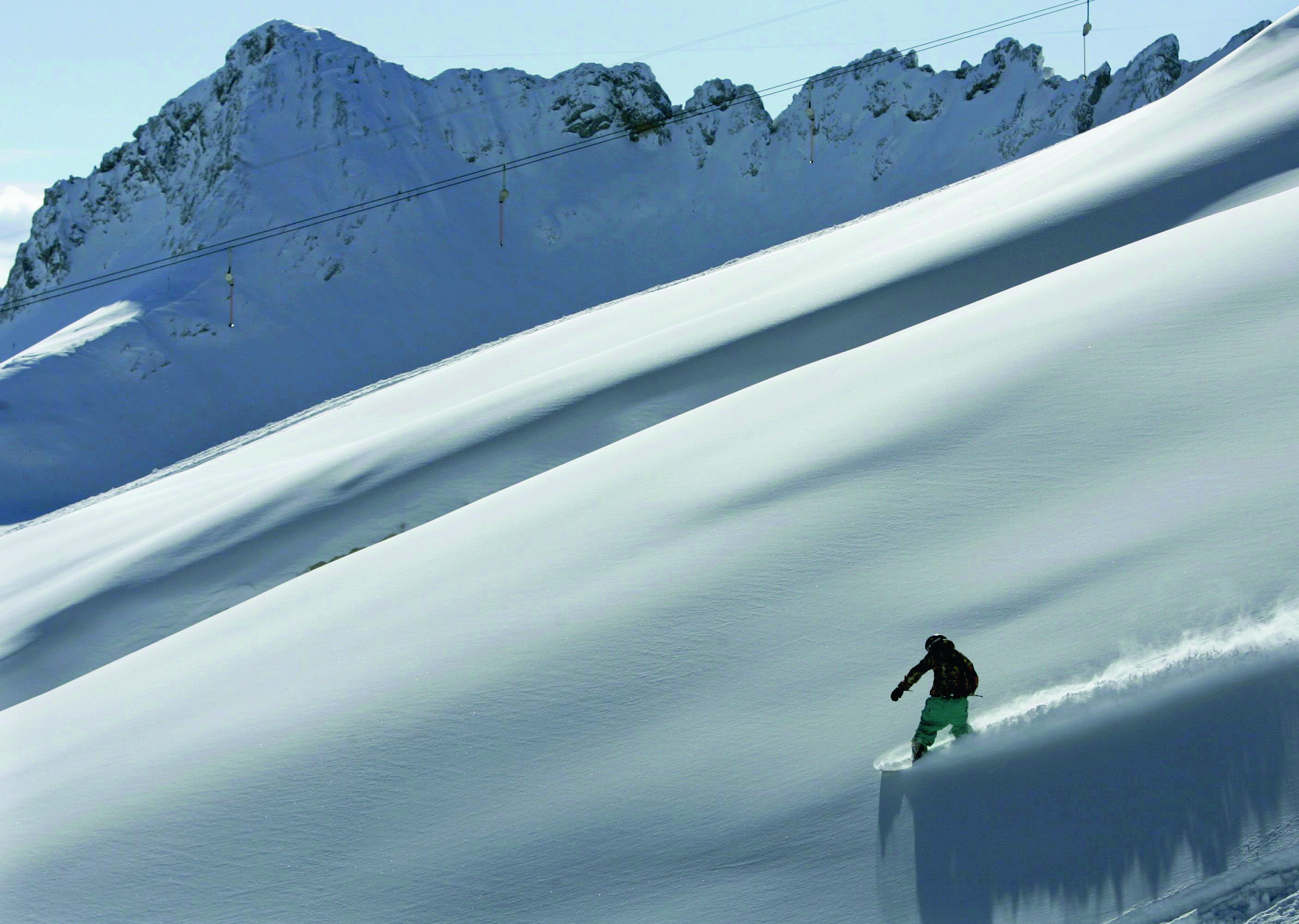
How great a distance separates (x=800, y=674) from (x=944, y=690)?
3.12ft

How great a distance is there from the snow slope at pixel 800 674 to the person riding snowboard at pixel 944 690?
13 cm

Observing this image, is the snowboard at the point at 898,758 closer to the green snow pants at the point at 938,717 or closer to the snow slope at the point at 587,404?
the green snow pants at the point at 938,717

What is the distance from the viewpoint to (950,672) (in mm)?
4598

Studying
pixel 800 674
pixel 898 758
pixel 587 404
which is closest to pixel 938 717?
pixel 898 758

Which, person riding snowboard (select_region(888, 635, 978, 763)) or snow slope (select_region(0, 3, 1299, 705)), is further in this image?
snow slope (select_region(0, 3, 1299, 705))

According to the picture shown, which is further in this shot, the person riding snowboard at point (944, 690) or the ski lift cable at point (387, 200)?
Result: the ski lift cable at point (387, 200)

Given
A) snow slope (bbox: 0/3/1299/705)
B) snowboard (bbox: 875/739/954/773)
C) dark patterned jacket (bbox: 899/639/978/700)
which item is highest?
snow slope (bbox: 0/3/1299/705)

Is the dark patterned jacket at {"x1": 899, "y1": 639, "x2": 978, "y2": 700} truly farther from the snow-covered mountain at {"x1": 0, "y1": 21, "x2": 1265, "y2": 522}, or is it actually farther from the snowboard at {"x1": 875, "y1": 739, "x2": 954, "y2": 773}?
the snow-covered mountain at {"x1": 0, "y1": 21, "x2": 1265, "y2": 522}

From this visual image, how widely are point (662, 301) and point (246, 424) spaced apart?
1278 inches

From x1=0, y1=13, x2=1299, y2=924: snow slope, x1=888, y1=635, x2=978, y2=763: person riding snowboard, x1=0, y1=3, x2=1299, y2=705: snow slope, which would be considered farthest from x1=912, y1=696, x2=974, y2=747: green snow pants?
x1=0, y1=3, x2=1299, y2=705: snow slope

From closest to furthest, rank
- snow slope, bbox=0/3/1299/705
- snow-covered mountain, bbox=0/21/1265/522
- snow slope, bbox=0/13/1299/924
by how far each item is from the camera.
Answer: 1. snow slope, bbox=0/13/1299/924
2. snow slope, bbox=0/3/1299/705
3. snow-covered mountain, bbox=0/21/1265/522

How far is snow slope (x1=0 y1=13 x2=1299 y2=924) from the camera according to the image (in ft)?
14.4

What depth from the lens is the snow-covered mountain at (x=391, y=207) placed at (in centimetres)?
4772

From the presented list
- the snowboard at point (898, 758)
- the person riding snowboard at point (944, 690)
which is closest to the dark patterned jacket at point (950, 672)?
the person riding snowboard at point (944, 690)
